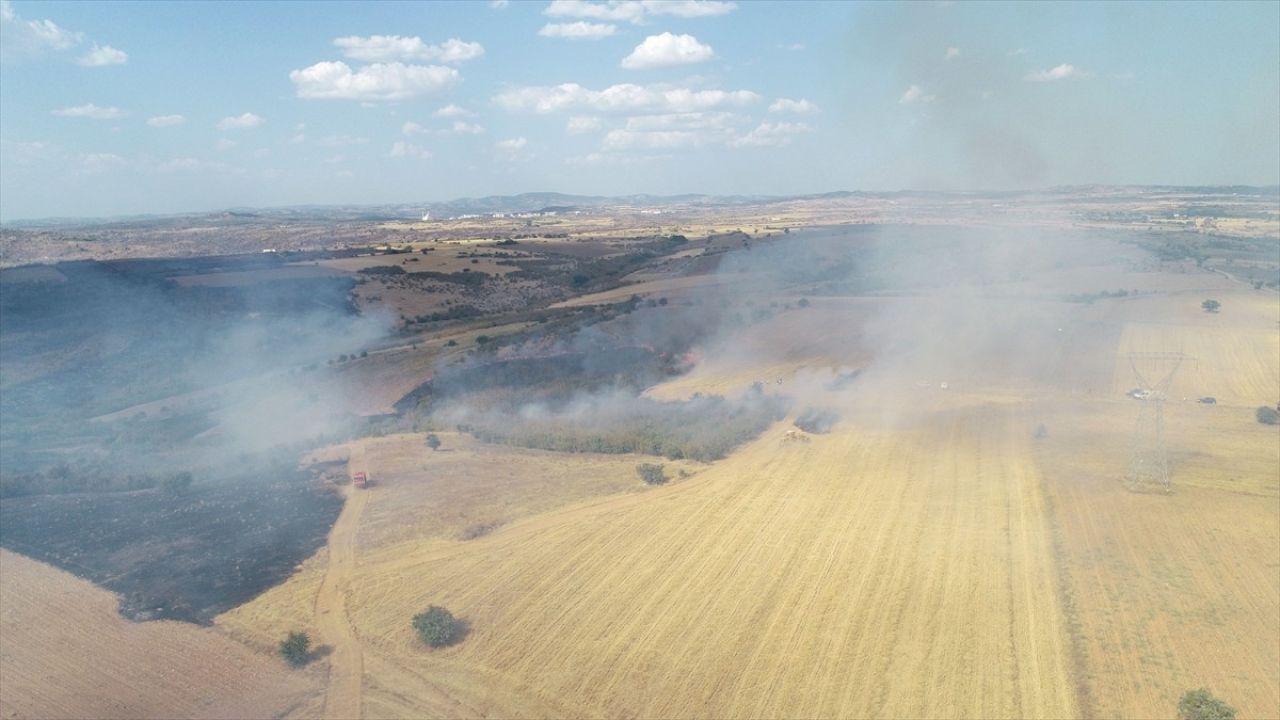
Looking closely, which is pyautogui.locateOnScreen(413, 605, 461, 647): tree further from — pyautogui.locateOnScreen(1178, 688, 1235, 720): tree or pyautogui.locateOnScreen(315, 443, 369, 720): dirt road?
pyautogui.locateOnScreen(1178, 688, 1235, 720): tree

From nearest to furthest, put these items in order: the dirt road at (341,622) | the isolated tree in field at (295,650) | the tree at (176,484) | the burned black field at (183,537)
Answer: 1. the dirt road at (341,622)
2. the isolated tree in field at (295,650)
3. the burned black field at (183,537)
4. the tree at (176,484)

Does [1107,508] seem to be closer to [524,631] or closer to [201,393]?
[524,631]

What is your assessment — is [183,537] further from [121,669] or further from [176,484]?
[121,669]

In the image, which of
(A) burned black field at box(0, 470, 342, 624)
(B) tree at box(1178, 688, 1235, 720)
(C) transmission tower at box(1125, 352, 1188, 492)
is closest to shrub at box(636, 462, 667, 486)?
(A) burned black field at box(0, 470, 342, 624)

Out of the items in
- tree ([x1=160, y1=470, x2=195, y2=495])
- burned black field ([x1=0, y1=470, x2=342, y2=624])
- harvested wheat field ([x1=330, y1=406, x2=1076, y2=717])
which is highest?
tree ([x1=160, y1=470, x2=195, y2=495])

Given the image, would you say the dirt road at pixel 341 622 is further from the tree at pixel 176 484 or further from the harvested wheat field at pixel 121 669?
the tree at pixel 176 484

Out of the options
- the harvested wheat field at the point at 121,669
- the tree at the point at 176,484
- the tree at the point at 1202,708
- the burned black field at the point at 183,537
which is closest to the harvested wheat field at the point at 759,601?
the tree at the point at 1202,708

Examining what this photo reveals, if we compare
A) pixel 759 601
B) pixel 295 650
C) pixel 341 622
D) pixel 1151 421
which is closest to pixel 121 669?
pixel 295 650
